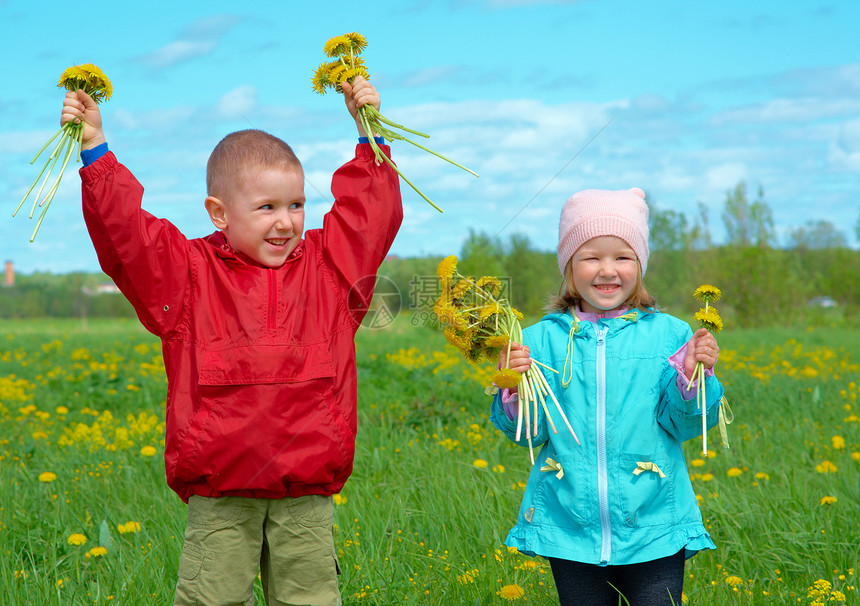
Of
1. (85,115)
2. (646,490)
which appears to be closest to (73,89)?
(85,115)

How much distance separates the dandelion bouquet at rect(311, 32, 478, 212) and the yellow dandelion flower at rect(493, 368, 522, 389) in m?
0.59

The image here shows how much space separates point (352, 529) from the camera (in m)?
2.94

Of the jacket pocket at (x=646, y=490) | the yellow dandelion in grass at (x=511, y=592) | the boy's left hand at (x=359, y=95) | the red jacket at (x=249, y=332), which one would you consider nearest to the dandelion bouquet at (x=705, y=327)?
the jacket pocket at (x=646, y=490)

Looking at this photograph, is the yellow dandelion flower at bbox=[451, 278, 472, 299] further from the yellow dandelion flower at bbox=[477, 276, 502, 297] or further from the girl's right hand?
the girl's right hand

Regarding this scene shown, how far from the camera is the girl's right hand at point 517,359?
1959mm

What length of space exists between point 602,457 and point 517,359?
380 millimetres

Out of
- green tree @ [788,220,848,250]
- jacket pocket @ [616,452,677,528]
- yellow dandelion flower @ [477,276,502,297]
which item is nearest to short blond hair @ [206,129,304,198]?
yellow dandelion flower @ [477,276,502,297]

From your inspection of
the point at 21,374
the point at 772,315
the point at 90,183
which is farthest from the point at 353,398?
the point at 772,315

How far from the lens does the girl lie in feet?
6.57

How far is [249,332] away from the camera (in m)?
1.93

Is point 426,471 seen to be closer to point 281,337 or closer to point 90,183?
point 281,337

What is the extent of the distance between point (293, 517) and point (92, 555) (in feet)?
4.45

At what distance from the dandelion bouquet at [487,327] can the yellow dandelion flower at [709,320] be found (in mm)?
407

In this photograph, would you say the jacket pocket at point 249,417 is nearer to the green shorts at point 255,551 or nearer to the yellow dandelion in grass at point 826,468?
the green shorts at point 255,551
